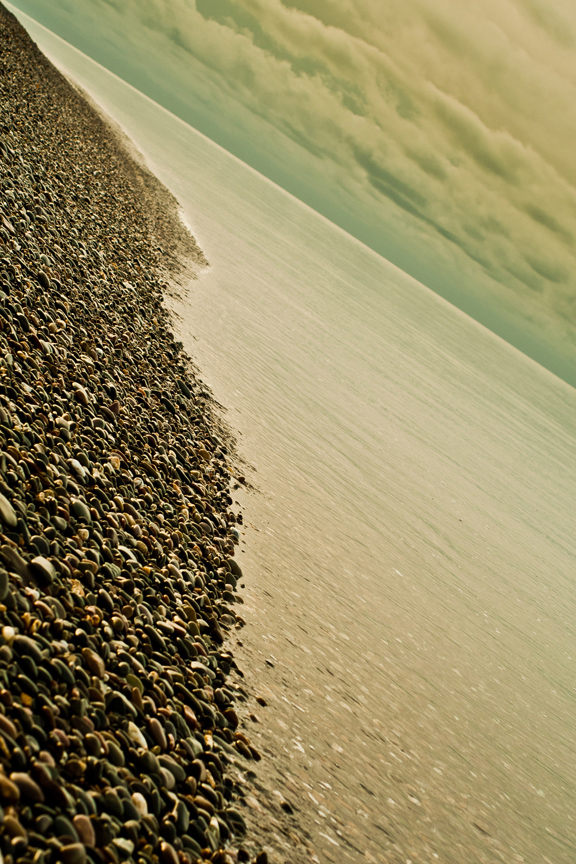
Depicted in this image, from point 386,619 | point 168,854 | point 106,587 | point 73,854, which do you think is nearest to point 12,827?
point 73,854

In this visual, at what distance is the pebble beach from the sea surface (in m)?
0.75

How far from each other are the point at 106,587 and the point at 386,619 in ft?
21.7

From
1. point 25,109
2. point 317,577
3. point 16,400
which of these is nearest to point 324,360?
point 25,109

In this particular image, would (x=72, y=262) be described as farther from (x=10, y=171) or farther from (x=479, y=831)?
(x=479, y=831)

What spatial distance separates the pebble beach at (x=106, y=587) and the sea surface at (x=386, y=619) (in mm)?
755

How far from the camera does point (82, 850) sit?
397 cm

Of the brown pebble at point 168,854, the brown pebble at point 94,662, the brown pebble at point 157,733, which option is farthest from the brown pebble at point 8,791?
the brown pebble at point 157,733

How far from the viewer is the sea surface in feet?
24.2

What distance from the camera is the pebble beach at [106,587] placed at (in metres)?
4.46

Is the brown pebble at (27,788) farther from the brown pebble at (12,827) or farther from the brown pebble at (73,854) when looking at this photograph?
the brown pebble at (73,854)

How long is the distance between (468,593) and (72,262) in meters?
11.5

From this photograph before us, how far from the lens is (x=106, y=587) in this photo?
6.41m

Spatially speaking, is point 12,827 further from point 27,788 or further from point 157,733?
point 157,733

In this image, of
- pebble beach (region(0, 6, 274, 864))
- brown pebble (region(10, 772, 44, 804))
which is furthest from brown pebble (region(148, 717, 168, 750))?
brown pebble (region(10, 772, 44, 804))
